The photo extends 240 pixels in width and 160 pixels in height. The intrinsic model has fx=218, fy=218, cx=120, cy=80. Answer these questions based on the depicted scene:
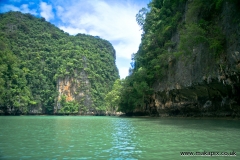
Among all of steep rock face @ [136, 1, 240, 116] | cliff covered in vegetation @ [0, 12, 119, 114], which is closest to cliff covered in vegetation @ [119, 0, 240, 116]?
steep rock face @ [136, 1, 240, 116]

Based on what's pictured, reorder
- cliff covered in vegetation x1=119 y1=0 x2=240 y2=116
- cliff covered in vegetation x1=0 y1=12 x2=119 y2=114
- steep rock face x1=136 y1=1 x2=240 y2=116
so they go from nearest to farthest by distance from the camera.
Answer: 1. steep rock face x1=136 y1=1 x2=240 y2=116
2. cliff covered in vegetation x1=119 y1=0 x2=240 y2=116
3. cliff covered in vegetation x1=0 y1=12 x2=119 y2=114

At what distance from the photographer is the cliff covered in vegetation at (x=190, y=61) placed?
47.4ft

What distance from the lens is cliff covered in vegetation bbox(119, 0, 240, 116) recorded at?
47.4 feet

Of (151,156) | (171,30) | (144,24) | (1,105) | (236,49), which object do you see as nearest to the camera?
(151,156)

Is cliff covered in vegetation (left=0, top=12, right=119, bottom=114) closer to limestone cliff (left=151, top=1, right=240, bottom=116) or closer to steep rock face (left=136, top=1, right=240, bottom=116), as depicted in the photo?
steep rock face (left=136, top=1, right=240, bottom=116)

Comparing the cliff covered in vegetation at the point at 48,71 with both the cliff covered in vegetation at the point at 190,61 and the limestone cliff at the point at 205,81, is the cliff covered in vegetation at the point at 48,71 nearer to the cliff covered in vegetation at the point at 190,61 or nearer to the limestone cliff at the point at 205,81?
the cliff covered in vegetation at the point at 190,61

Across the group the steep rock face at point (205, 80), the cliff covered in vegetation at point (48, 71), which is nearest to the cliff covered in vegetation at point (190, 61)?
the steep rock face at point (205, 80)

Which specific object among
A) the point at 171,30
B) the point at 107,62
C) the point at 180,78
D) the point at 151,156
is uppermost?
the point at 107,62

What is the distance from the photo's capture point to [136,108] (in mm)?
37250

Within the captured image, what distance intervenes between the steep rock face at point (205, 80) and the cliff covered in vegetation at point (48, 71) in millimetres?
44973

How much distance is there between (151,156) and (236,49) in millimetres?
10569

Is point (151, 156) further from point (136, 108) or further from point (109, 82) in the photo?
point (109, 82)

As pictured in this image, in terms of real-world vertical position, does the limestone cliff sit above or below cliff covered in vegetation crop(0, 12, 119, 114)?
below

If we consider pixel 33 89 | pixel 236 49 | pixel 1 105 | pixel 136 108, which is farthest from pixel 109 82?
pixel 236 49
